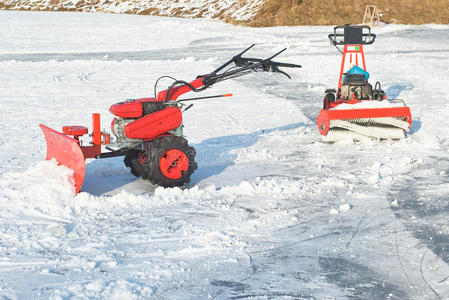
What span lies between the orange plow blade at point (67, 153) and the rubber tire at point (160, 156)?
2.11ft

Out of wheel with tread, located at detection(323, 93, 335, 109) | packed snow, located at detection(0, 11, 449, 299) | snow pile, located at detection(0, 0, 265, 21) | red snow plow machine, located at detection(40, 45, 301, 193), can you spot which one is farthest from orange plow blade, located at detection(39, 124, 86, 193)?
snow pile, located at detection(0, 0, 265, 21)

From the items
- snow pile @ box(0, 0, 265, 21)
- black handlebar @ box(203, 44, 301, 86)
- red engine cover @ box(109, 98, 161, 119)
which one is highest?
snow pile @ box(0, 0, 265, 21)

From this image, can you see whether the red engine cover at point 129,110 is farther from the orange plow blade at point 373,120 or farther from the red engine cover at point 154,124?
the orange plow blade at point 373,120

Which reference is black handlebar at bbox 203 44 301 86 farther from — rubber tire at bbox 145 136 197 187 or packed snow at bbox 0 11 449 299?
packed snow at bbox 0 11 449 299

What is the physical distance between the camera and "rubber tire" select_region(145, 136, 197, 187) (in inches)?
227

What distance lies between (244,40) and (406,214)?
18.0m

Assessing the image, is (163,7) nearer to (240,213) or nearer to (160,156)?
(160,156)

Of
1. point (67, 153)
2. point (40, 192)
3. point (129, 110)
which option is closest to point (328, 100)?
point (129, 110)

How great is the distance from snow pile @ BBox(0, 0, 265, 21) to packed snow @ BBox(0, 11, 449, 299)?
76.0ft

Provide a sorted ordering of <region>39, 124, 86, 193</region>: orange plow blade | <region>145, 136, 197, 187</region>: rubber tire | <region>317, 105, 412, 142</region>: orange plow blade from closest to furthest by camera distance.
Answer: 1. <region>39, 124, 86, 193</region>: orange plow blade
2. <region>145, 136, 197, 187</region>: rubber tire
3. <region>317, 105, 412, 142</region>: orange plow blade

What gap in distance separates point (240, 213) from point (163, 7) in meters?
35.5

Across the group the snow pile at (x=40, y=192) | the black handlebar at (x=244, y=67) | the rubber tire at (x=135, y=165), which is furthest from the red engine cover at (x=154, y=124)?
the snow pile at (x=40, y=192)

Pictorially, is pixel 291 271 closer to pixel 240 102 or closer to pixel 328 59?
pixel 240 102

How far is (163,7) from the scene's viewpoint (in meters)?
39.1
